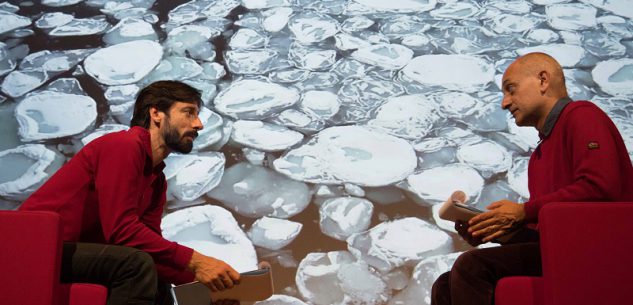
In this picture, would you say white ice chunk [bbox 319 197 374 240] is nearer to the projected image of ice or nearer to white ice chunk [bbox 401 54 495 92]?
the projected image of ice

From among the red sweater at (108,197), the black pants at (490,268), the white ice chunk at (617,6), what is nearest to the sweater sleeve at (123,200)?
the red sweater at (108,197)

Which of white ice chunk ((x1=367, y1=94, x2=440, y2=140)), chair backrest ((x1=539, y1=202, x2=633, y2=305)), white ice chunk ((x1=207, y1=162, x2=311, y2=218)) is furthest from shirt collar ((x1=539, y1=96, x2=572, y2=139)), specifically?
white ice chunk ((x1=207, y1=162, x2=311, y2=218))

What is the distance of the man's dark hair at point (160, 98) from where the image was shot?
2197 mm

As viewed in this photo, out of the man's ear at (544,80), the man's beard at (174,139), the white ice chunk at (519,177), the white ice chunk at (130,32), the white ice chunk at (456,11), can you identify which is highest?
the man's ear at (544,80)

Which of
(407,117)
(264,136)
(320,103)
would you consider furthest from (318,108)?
(407,117)

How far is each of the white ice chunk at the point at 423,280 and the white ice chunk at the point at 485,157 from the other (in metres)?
0.34

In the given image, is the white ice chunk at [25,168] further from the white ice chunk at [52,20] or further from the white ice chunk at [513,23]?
the white ice chunk at [513,23]

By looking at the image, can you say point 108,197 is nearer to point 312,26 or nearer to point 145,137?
point 145,137

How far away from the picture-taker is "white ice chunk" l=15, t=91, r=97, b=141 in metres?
2.76

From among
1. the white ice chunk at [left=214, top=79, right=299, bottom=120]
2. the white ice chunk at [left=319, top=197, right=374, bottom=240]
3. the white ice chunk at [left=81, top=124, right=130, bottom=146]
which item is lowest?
the white ice chunk at [left=319, top=197, right=374, bottom=240]

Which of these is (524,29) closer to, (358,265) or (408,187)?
(408,187)

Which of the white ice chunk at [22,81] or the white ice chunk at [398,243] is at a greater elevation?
the white ice chunk at [22,81]

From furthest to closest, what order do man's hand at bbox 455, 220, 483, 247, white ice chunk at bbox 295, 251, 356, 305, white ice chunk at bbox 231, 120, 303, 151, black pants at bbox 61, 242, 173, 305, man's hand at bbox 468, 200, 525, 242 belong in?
white ice chunk at bbox 231, 120, 303, 151
white ice chunk at bbox 295, 251, 356, 305
man's hand at bbox 455, 220, 483, 247
man's hand at bbox 468, 200, 525, 242
black pants at bbox 61, 242, 173, 305

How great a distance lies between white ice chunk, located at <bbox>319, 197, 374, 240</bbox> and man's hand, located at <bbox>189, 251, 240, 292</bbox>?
2.27 ft
